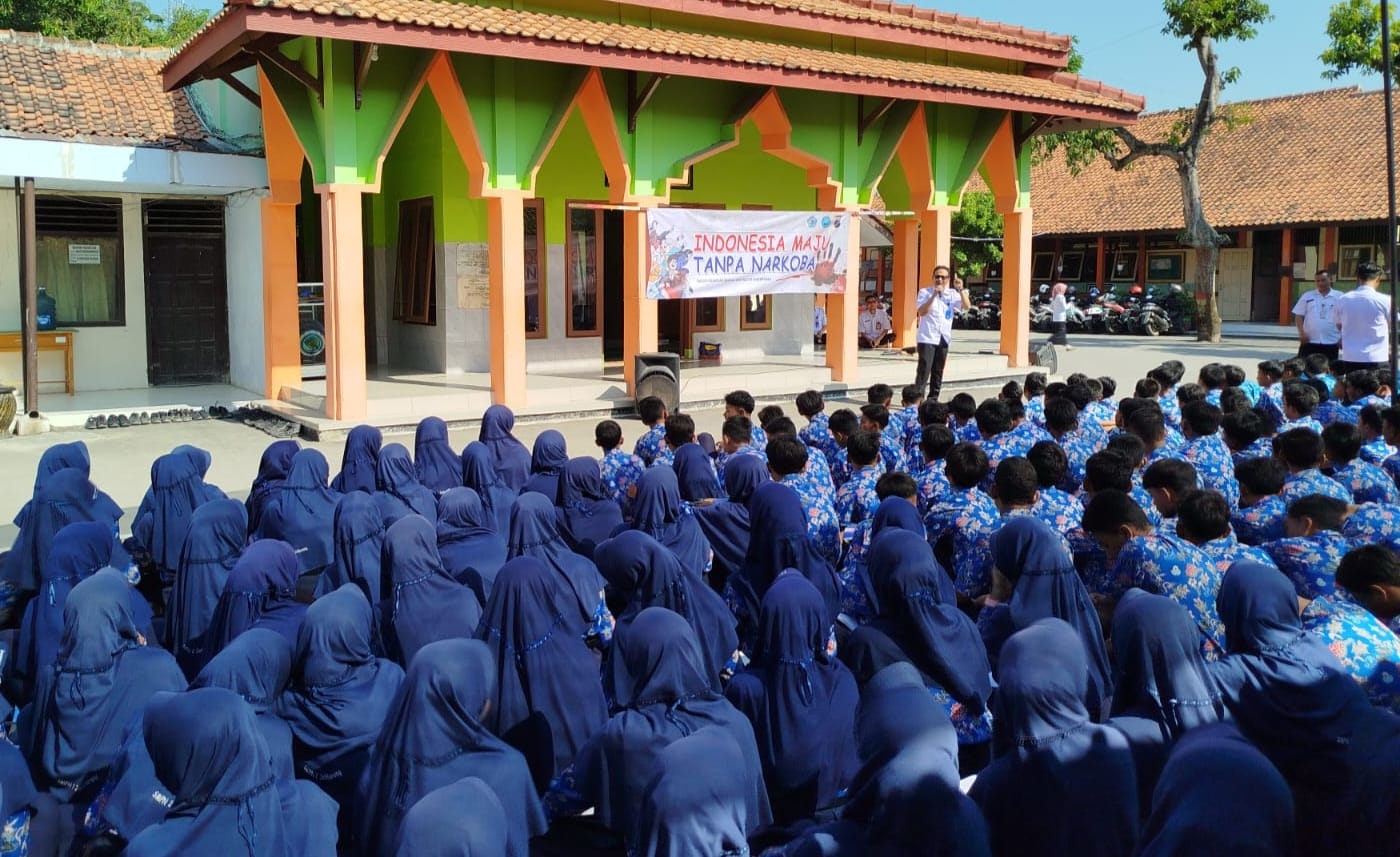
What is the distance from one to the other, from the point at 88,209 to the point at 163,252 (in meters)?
0.92

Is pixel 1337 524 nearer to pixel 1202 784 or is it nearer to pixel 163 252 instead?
pixel 1202 784

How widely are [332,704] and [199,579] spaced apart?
5.20 feet

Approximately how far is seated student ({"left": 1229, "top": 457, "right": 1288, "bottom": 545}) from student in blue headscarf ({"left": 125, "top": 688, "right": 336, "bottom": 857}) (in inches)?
160

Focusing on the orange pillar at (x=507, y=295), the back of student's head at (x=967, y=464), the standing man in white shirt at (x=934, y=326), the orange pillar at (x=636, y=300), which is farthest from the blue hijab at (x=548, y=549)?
the standing man in white shirt at (x=934, y=326)

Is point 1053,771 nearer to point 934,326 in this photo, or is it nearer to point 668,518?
point 668,518

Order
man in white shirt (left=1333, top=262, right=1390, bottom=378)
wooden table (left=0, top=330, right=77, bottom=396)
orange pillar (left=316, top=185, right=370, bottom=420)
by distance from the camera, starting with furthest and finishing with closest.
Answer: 1. wooden table (left=0, top=330, right=77, bottom=396)
2. orange pillar (left=316, top=185, right=370, bottom=420)
3. man in white shirt (left=1333, top=262, right=1390, bottom=378)

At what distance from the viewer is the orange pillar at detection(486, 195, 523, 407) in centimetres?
1196

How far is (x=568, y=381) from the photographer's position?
13.7 metres

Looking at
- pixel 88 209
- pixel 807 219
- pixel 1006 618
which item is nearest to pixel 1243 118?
pixel 807 219

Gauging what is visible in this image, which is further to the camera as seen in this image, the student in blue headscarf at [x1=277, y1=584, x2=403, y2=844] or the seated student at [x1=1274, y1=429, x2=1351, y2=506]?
the seated student at [x1=1274, y1=429, x2=1351, y2=506]

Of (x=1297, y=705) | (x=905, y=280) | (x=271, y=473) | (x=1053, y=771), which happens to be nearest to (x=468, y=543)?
(x=271, y=473)

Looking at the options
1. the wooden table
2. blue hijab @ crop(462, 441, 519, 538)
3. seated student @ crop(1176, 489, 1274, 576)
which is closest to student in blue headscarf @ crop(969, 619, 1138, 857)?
seated student @ crop(1176, 489, 1274, 576)

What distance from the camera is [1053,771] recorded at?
2791 mm

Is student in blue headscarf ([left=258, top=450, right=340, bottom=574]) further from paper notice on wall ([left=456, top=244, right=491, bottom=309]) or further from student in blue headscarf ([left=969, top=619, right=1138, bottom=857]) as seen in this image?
paper notice on wall ([left=456, top=244, right=491, bottom=309])
